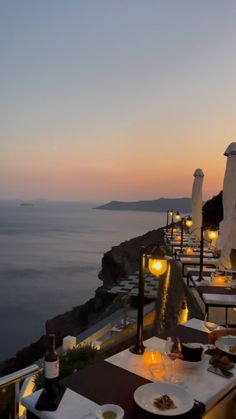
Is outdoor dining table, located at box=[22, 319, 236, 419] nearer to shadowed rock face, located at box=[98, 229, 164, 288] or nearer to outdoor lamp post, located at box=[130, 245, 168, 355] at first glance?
outdoor lamp post, located at box=[130, 245, 168, 355]

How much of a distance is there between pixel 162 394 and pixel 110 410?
33 cm

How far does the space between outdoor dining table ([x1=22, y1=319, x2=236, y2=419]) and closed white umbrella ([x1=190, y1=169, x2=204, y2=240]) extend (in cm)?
782

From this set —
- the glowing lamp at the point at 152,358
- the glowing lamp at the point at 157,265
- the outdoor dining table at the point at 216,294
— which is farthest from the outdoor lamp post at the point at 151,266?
the outdoor dining table at the point at 216,294

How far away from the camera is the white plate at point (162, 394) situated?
1717 mm

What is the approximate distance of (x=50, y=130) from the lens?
36.2 metres

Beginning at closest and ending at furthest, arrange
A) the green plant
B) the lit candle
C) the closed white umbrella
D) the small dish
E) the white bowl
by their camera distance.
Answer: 1. the white bowl
2. the small dish
3. the lit candle
4. the green plant
5. the closed white umbrella

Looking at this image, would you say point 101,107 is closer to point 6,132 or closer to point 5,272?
point 6,132

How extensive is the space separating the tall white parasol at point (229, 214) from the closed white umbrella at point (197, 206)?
470 centimetres

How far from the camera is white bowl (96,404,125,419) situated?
1.65 metres

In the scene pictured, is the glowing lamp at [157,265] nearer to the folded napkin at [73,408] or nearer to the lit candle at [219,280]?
the folded napkin at [73,408]

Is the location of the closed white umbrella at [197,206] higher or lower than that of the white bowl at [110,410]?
higher

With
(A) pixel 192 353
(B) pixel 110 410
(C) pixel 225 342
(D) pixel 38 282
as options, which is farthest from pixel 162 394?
(D) pixel 38 282

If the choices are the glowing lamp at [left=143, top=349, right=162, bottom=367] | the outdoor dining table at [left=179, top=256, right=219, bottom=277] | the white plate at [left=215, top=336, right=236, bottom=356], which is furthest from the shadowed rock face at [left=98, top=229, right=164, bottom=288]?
the glowing lamp at [left=143, top=349, right=162, bottom=367]

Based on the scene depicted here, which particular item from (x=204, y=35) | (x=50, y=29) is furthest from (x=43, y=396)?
(x=50, y=29)
